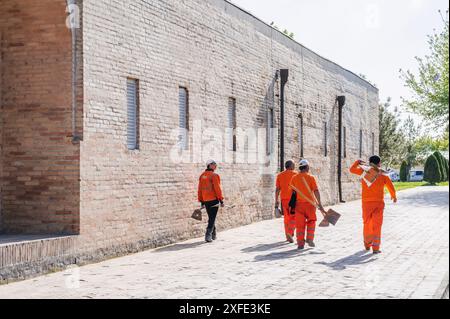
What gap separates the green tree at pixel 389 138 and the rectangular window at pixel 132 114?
47.0 meters

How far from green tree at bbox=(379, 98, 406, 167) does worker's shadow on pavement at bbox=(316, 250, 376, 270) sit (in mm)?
47011

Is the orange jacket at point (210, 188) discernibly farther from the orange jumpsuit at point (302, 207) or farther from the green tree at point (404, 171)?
the green tree at point (404, 171)

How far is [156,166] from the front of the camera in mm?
13859

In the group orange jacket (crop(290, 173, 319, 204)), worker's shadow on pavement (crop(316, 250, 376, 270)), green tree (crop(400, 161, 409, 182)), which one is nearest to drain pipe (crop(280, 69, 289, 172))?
orange jacket (crop(290, 173, 319, 204))

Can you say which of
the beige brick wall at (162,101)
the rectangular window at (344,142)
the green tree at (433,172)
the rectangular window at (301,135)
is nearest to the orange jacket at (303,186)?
the beige brick wall at (162,101)

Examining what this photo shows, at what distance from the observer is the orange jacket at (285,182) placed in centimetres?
1457

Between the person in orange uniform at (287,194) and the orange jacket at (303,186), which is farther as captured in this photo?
the person in orange uniform at (287,194)

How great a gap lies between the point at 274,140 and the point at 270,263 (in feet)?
34.0

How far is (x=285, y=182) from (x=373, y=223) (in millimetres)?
2578

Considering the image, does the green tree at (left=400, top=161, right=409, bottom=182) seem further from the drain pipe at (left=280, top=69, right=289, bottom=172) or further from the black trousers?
the black trousers

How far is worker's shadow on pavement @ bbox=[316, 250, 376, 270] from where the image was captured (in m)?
10.9
